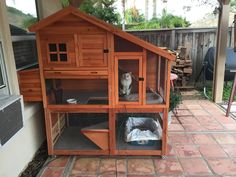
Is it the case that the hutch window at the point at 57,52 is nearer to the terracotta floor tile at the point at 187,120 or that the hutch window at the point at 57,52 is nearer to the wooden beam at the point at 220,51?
the terracotta floor tile at the point at 187,120

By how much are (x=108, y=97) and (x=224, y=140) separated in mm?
1524

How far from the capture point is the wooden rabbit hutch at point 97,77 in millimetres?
1939

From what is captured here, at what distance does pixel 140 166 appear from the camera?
213 centimetres

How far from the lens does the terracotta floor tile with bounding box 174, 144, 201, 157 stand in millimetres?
2313

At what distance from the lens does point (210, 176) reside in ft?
6.44

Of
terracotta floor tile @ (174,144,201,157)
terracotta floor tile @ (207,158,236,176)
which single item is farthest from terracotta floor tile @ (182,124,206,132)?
terracotta floor tile @ (207,158,236,176)

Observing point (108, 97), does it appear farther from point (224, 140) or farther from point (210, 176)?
→ point (224, 140)

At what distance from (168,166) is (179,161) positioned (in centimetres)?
15

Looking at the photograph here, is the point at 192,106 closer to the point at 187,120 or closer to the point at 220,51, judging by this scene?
the point at 187,120

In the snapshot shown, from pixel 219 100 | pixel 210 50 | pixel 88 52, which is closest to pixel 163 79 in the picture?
pixel 88 52

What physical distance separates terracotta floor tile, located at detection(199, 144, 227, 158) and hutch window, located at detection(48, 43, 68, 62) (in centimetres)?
173

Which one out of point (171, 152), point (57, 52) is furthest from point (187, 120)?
point (57, 52)

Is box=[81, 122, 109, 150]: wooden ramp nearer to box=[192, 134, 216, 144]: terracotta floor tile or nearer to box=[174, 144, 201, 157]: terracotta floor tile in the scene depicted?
box=[174, 144, 201, 157]: terracotta floor tile

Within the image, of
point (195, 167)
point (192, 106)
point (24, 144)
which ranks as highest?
point (24, 144)
